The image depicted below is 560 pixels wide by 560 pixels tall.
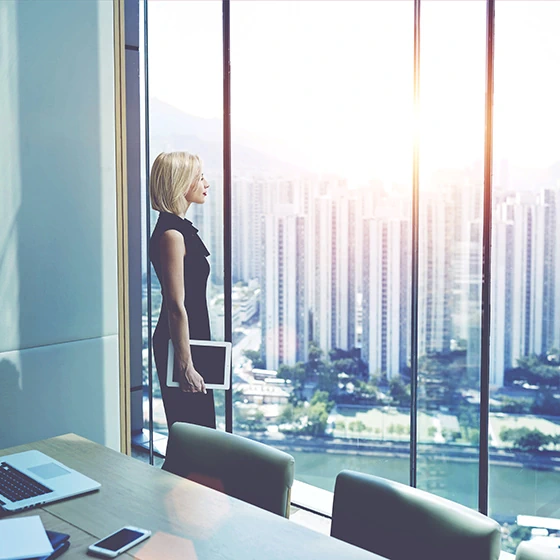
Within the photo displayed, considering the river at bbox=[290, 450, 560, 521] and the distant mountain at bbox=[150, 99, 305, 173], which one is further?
the distant mountain at bbox=[150, 99, 305, 173]

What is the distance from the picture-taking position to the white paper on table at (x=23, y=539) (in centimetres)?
142

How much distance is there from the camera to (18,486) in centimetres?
180

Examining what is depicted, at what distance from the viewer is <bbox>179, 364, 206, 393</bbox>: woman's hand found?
337cm

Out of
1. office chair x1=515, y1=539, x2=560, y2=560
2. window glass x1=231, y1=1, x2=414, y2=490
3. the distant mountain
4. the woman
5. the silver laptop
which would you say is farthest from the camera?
the distant mountain

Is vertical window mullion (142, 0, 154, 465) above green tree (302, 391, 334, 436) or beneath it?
above

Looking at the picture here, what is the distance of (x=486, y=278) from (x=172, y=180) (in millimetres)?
1592

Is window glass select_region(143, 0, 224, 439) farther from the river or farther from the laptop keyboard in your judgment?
the laptop keyboard

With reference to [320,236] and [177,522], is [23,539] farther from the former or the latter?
[320,236]

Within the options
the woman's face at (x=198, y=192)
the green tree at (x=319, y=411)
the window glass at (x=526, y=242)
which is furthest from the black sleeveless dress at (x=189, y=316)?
the window glass at (x=526, y=242)

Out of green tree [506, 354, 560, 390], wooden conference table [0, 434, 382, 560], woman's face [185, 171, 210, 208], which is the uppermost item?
woman's face [185, 171, 210, 208]

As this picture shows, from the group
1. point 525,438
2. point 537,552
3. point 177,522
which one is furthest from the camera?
point 525,438

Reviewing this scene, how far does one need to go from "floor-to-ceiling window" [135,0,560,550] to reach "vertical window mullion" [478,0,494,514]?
0.7 inches

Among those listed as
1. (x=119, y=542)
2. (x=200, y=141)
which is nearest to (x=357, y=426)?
(x=200, y=141)

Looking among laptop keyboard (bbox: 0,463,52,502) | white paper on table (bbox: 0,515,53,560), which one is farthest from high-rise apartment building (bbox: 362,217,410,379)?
white paper on table (bbox: 0,515,53,560)
